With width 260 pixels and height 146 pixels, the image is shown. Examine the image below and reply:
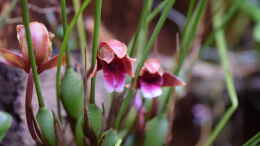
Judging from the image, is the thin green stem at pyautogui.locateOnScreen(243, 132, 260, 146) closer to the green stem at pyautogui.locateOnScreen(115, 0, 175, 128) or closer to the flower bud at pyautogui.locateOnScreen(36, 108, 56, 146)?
the green stem at pyautogui.locateOnScreen(115, 0, 175, 128)

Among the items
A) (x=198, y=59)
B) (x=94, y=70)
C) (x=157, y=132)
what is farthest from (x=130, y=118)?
(x=198, y=59)

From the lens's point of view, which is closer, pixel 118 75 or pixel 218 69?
pixel 118 75

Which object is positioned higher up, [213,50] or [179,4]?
[179,4]

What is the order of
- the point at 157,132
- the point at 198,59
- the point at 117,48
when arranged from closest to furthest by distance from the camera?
the point at 117,48 → the point at 157,132 → the point at 198,59

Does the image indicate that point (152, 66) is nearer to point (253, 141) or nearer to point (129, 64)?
point (129, 64)

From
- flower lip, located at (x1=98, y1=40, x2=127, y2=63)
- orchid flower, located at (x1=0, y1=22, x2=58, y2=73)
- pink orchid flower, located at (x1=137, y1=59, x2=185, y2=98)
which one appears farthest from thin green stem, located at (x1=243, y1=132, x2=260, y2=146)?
orchid flower, located at (x1=0, y1=22, x2=58, y2=73)

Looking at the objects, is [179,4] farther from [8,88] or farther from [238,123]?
[8,88]

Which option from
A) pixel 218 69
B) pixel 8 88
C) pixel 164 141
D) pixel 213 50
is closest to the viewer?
pixel 164 141

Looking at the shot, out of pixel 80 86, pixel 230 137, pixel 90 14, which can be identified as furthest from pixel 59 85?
pixel 230 137
